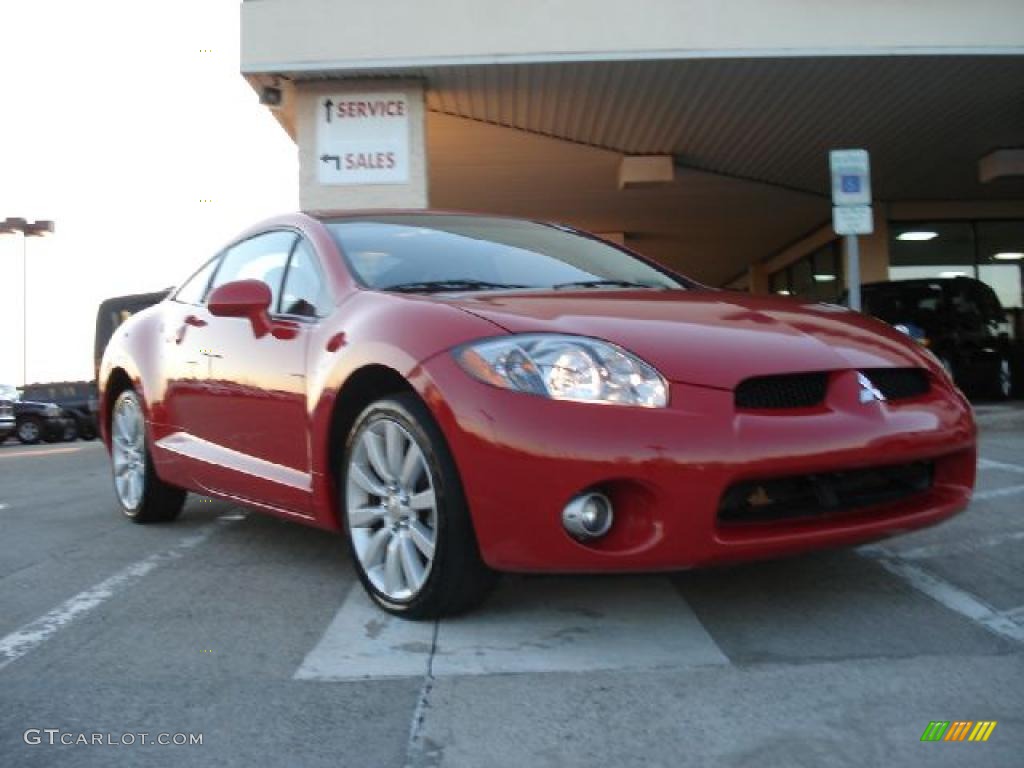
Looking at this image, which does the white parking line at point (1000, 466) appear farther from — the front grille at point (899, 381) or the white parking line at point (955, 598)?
the front grille at point (899, 381)

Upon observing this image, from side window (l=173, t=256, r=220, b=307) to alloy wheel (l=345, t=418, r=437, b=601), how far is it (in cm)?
182

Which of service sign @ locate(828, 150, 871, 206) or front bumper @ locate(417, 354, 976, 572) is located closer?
front bumper @ locate(417, 354, 976, 572)

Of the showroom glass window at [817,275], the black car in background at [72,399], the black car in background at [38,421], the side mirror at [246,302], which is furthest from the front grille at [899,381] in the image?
the black car in background at [38,421]

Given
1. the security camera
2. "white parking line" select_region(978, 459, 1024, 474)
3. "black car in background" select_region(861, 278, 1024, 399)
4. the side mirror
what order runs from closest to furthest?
the side mirror → "white parking line" select_region(978, 459, 1024, 474) → the security camera → "black car in background" select_region(861, 278, 1024, 399)

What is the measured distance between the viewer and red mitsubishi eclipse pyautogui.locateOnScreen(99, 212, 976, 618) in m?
2.68

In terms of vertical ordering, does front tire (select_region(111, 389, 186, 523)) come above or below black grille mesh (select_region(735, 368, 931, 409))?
below

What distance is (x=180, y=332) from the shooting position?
456 cm

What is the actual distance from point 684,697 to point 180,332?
3.05 meters

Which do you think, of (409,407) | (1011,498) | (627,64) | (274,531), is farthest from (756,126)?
(409,407)

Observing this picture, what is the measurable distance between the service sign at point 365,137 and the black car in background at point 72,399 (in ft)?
53.5

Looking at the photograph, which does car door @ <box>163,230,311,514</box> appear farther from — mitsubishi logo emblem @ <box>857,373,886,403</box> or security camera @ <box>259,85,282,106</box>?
security camera @ <box>259,85,282,106</box>

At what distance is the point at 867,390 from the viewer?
116 inches

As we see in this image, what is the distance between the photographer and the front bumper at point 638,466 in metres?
2.65

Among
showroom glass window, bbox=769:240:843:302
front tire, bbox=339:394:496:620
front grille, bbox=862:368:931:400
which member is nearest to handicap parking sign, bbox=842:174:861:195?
front grille, bbox=862:368:931:400
